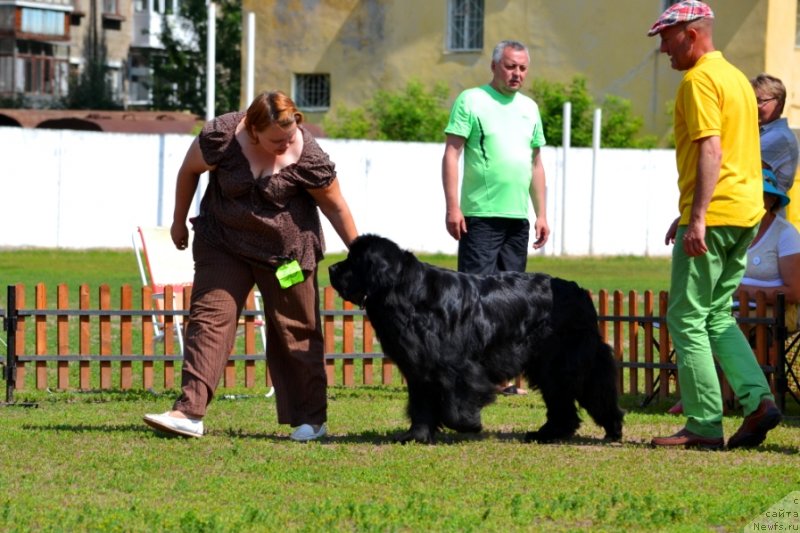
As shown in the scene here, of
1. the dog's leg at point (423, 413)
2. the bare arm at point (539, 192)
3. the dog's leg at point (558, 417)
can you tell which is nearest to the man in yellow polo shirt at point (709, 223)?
the dog's leg at point (558, 417)

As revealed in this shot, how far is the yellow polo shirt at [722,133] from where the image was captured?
6.53 meters

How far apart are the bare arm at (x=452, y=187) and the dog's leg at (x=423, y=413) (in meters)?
1.67

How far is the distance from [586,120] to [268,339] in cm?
2525

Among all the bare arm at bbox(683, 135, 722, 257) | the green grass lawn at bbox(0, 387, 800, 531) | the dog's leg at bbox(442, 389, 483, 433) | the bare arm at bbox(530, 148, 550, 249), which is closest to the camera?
the green grass lawn at bbox(0, 387, 800, 531)

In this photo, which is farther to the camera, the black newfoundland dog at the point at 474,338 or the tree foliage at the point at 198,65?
the tree foliage at the point at 198,65

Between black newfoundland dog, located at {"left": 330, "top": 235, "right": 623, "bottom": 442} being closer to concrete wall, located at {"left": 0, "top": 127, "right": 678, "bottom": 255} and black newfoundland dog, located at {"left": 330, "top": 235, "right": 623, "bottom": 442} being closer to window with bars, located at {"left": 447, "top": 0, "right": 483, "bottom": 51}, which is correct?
concrete wall, located at {"left": 0, "top": 127, "right": 678, "bottom": 255}

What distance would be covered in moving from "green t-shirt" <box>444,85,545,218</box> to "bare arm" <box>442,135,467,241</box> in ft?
0.24

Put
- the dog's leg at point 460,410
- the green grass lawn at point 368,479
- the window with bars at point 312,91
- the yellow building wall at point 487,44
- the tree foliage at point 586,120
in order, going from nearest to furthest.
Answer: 1. the green grass lawn at point 368,479
2. the dog's leg at point 460,410
3. the yellow building wall at point 487,44
4. the tree foliage at point 586,120
5. the window with bars at point 312,91

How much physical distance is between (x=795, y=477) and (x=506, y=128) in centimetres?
331

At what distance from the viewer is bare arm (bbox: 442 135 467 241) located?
27.6ft

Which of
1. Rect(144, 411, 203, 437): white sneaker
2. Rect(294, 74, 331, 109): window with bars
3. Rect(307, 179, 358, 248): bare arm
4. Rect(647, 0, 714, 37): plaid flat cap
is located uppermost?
Rect(294, 74, 331, 109): window with bars

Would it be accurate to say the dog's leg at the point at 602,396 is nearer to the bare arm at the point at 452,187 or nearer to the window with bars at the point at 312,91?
the bare arm at the point at 452,187

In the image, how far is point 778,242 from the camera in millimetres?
8328

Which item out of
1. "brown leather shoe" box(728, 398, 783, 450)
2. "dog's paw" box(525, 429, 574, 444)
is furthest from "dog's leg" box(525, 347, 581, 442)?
"brown leather shoe" box(728, 398, 783, 450)
